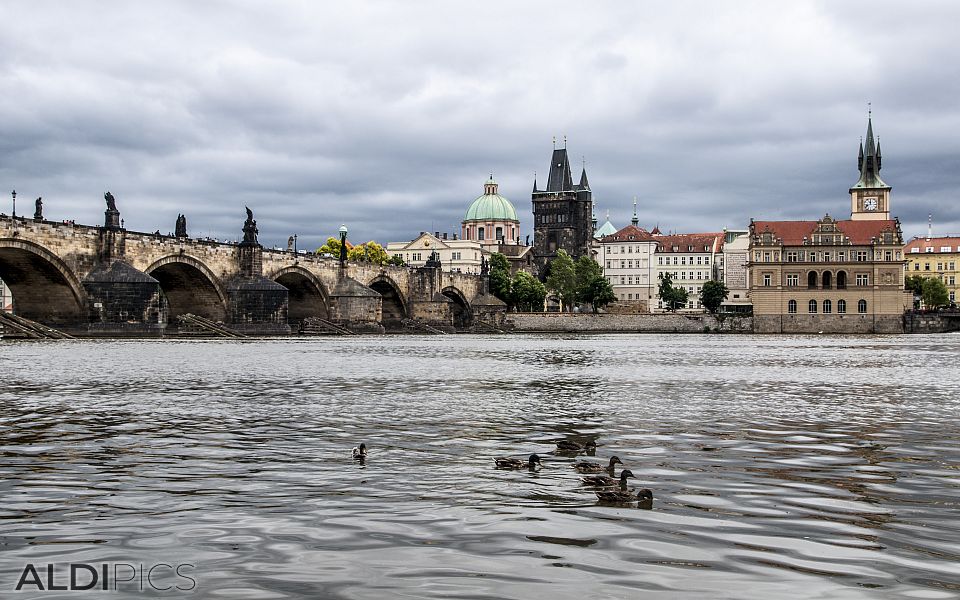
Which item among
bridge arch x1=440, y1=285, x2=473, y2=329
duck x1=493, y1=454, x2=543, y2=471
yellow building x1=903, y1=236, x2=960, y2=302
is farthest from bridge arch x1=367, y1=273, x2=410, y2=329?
yellow building x1=903, y1=236, x2=960, y2=302

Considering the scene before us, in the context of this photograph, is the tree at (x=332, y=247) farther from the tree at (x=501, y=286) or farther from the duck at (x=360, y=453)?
the duck at (x=360, y=453)

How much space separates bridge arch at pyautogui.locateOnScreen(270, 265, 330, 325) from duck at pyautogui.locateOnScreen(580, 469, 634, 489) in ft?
225

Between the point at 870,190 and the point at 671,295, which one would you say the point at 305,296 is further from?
the point at 870,190

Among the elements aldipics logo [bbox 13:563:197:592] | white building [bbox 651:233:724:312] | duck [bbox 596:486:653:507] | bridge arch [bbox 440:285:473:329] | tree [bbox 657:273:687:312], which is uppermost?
white building [bbox 651:233:724:312]

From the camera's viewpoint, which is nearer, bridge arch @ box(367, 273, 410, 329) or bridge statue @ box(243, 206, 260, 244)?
bridge statue @ box(243, 206, 260, 244)

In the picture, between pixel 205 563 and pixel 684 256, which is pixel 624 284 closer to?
pixel 684 256

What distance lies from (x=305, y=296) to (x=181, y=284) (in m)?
16.5

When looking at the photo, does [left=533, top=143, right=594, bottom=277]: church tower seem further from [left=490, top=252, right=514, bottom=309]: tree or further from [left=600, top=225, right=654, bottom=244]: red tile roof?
[left=490, top=252, right=514, bottom=309]: tree

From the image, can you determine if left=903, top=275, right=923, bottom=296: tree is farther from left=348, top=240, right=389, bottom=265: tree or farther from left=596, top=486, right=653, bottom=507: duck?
left=596, top=486, right=653, bottom=507: duck

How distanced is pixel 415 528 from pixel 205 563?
160cm

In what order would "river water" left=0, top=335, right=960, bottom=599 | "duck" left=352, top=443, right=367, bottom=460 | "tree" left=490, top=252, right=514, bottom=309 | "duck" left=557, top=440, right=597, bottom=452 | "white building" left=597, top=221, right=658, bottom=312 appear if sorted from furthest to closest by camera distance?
"white building" left=597, top=221, right=658, bottom=312
"tree" left=490, top=252, right=514, bottom=309
"duck" left=557, top=440, right=597, bottom=452
"duck" left=352, top=443, right=367, bottom=460
"river water" left=0, top=335, right=960, bottom=599

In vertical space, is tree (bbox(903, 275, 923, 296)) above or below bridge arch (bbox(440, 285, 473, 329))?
above

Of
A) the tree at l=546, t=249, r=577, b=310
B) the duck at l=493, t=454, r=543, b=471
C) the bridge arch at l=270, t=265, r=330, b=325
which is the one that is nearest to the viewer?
the duck at l=493, t=454, r=543, b=471

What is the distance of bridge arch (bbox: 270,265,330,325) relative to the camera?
77875 millimetres
